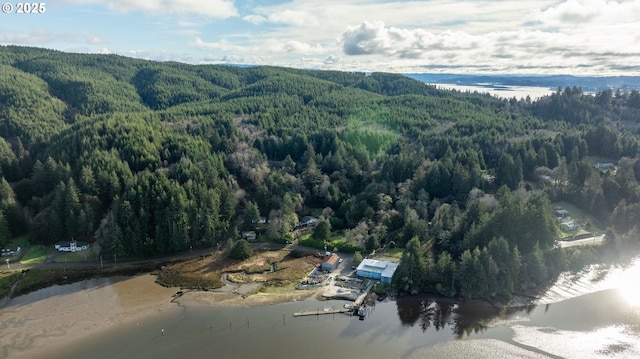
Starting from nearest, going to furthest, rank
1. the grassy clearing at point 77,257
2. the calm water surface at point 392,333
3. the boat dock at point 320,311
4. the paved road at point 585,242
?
the calm water surface at point 392,333 < the boat dock at point 320,311 < the grassy clearing at point 77,257 < the paved road at point 585,242

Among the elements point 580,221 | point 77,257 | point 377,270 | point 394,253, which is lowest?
point 394,253

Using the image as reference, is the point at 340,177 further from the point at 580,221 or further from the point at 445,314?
the point at 580,221

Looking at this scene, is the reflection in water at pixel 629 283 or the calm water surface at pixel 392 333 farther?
the reflection in water at pixel 629 283

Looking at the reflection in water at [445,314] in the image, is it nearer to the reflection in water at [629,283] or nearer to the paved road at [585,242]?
the reflection in water at [629,283]

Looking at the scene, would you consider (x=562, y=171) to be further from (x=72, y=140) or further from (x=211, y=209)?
(x=72, y=140)

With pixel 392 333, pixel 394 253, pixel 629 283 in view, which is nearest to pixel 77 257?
pixel 394 253

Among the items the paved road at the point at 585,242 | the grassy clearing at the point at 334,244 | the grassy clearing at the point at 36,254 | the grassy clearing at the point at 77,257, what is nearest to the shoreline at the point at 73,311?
the grassy clearing at the point at 77,257

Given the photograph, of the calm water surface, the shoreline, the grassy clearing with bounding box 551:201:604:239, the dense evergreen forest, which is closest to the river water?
the calm water surface

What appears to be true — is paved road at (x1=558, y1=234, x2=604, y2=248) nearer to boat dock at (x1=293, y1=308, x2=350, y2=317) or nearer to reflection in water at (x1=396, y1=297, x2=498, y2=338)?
reflection in water at (x1=396, y1=297, x2=498, y2=338)
